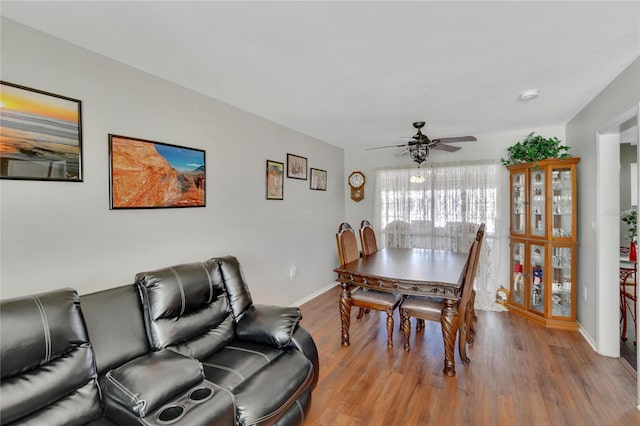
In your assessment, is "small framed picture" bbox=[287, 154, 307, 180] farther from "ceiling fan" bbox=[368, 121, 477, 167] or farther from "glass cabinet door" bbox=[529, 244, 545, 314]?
"glass cabinet door" bbox=[529, 244, 545, 314]

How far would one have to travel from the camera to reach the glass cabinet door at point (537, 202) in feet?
11.9

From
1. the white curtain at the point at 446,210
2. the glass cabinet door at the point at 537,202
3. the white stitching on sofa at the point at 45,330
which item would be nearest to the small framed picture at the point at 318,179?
the white curtain at the point at 446,210

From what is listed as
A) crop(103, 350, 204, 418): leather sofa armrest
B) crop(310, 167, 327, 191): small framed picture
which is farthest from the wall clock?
crop(103, 350, 204, 418): leather sofa armrest

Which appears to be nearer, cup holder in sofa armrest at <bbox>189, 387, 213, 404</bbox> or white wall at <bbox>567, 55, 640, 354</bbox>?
cup holder in sofa armrest at <bbox>189, 387, 213, 404</bbox>

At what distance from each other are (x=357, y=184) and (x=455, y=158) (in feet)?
5.55

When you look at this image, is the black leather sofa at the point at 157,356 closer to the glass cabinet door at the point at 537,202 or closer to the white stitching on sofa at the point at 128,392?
the white stitching on sofa at the point at 128,392

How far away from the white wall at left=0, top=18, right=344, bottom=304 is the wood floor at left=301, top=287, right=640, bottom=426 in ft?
4.81

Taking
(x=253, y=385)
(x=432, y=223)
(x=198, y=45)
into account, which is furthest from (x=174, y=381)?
(x=432, y=223)

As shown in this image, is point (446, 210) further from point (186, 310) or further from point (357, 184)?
point (186, 310)

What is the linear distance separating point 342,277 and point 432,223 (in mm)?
2384

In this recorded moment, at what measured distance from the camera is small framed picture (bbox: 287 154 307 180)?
4.07m

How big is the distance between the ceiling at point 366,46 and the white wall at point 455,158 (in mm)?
1085

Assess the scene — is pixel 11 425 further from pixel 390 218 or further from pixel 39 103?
pixel 390 218

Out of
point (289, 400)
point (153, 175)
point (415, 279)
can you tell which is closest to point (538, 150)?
point (415, 279)
